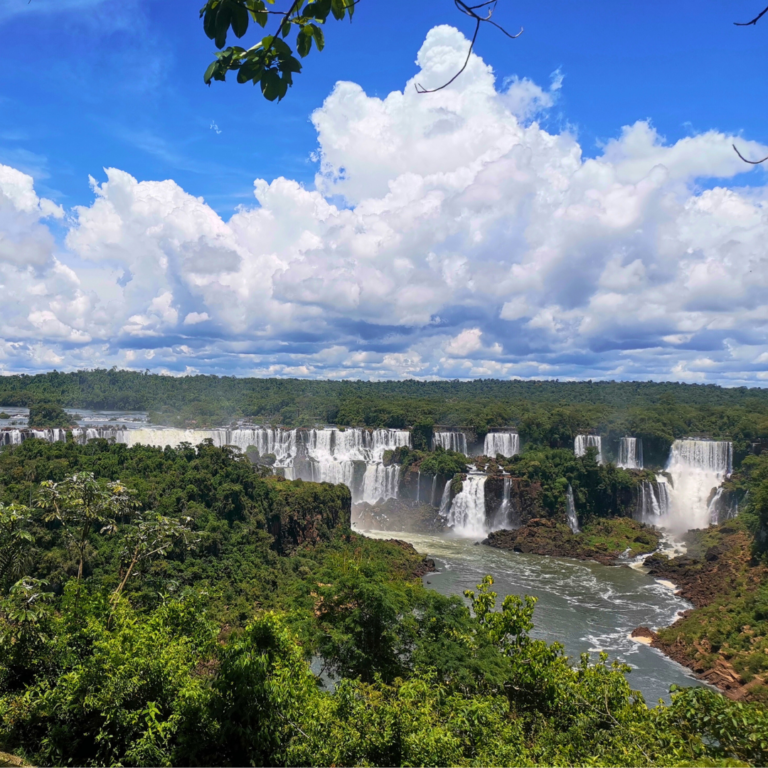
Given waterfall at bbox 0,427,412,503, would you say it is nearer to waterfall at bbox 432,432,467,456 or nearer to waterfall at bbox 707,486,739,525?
waterfall at bbox 432,432,467,456

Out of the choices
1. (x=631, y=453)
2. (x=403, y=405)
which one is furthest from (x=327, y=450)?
(x=631, y=453)

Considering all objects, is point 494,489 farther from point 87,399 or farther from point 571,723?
point 87,399

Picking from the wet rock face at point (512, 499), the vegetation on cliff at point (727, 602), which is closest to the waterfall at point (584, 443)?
the wet rock face at point (512, 499)

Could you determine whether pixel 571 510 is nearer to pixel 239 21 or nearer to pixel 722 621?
pixel 722 621

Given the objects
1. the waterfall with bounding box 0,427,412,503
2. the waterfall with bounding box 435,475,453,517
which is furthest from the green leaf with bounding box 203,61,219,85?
the waterfall with bounding box 0,427,412,503

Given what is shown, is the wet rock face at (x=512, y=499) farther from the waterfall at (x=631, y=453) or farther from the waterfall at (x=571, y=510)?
the waterfall at (x=631, y=453)

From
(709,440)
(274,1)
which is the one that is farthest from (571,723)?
(709,440)

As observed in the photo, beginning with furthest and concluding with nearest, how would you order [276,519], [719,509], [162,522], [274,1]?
1. [719,509]
2. [276,519]
3. [162,522]
4. [274,1]
